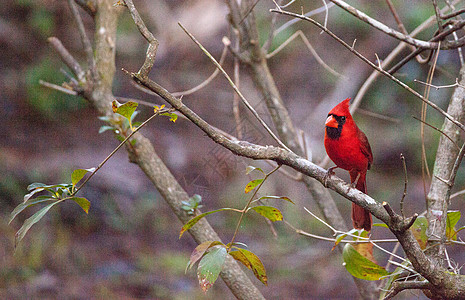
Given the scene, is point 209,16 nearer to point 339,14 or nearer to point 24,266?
point 339,14

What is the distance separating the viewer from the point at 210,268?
1.16 meters

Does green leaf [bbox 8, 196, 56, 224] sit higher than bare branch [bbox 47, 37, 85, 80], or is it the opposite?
bare branch [bbox 47, 37, 85, 80]

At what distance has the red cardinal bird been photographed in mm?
1897

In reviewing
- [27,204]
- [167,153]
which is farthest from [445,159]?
[167,153]

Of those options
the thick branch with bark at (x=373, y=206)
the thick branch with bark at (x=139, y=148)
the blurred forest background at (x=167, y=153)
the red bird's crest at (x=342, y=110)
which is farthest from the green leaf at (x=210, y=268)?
the blurred forest background at (x=167, y=153)

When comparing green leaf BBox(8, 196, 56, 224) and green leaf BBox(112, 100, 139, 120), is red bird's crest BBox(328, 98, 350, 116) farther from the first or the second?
green leaf BBox(8, 196, 56, 224)

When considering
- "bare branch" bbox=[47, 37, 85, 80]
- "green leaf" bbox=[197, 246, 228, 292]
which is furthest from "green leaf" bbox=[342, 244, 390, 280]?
"bare branch" bbox=[47, 37, 85, 80]

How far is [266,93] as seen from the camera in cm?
243

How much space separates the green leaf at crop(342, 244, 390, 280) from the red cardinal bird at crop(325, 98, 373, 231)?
450mm

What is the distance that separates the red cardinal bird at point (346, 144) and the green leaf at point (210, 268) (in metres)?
0.84

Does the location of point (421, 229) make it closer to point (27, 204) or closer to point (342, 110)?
point (342, 110)

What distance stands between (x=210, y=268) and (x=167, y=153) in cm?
421

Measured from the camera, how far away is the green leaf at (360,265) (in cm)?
142

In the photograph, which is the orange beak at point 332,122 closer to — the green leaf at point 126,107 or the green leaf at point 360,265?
the green leaf at point 360,265
